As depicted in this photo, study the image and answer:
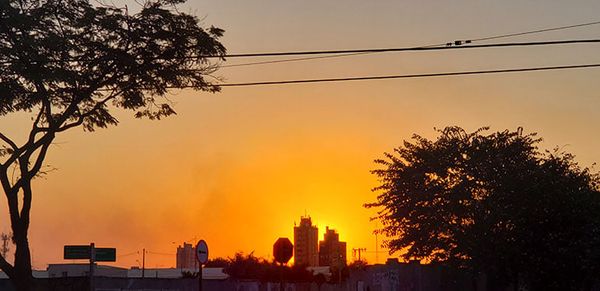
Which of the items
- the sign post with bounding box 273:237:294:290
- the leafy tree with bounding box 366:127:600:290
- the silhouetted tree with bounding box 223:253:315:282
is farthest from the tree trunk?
the silhouetted tree with bounding box 223:253:315:282

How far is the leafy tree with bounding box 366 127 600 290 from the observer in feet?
134

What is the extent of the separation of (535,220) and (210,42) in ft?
63.7

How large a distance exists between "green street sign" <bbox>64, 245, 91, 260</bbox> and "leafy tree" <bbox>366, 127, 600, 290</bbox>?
22251mm

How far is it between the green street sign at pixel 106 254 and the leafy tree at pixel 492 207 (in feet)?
68.9

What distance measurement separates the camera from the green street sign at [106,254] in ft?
96.4

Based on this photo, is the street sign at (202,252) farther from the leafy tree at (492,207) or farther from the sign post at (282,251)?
the leafy tree at (492,207)

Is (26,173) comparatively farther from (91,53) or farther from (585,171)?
(585,171)

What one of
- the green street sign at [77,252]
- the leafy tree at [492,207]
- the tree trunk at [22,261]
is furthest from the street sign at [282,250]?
the leafy tree at [492,207]

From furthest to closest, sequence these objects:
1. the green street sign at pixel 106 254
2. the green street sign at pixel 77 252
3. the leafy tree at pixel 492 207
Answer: the leafy tree at pixel 492 207 → the green street sign at pixel 106 254 → the green street sign at pixel 77 252

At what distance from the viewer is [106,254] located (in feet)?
97.7

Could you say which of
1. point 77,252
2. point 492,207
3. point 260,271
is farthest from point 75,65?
point 260,271

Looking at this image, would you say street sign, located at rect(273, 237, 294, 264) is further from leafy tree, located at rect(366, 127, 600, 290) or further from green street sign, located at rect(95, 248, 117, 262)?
leafy tree, located at rect(366, 127, 600, 290)

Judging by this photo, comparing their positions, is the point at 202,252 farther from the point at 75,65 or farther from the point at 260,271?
Answer: the point at 260,271

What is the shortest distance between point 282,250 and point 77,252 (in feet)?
35.7
